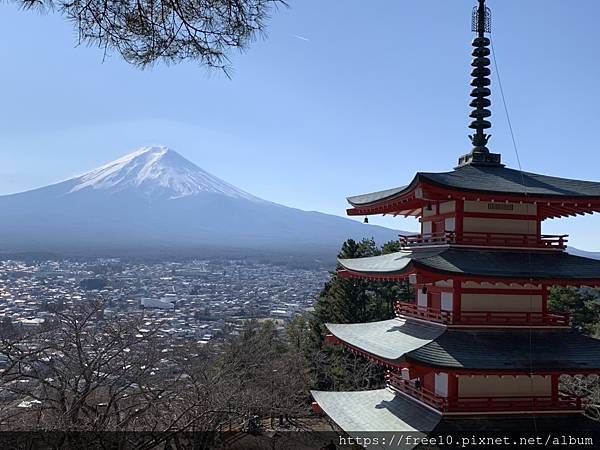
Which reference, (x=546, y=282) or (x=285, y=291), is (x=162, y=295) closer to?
(x=285, y=291)

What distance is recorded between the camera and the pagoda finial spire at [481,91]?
1015 centimetres

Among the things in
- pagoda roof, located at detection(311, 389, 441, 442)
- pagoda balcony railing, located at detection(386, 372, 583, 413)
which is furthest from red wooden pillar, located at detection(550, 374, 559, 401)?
pagoda roof, located at detection(311, 389, 441, 442)

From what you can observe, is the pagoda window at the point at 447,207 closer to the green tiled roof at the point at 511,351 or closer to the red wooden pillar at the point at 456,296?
the red wooden pillar at the point at 456,296

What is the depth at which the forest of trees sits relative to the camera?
9.20 m

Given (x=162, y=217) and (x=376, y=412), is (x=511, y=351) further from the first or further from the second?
(x=162, y=217)

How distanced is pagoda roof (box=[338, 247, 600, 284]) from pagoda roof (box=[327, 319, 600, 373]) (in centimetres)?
99

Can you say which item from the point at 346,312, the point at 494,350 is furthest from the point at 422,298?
the point at 346,312

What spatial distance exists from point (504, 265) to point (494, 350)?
4.40ft

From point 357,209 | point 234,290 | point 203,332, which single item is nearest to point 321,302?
point 203,332

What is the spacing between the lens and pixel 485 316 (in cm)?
868

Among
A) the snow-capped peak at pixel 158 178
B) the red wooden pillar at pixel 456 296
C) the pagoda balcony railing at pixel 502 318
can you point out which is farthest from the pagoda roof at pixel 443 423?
the snow-capped peak at pixel 158 178

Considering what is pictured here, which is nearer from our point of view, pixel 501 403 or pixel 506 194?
pixel 501 403

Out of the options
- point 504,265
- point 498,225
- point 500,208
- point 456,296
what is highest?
point 500,208

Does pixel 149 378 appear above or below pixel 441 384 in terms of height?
below
